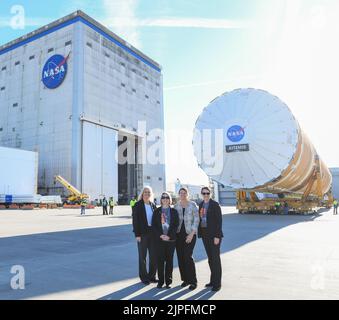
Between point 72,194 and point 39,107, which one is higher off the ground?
point 39,107

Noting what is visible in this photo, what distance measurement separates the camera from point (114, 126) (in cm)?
5366

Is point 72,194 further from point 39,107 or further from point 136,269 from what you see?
point 136,269

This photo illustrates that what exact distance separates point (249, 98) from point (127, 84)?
42855 millimetres

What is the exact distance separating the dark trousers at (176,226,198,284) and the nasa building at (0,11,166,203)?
42837mm

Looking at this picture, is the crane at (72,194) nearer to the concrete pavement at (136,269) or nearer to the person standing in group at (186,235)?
the concrete pavement at (136,269)

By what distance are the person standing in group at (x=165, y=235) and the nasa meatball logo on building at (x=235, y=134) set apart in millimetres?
13011

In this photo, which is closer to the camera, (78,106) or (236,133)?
(236,133)

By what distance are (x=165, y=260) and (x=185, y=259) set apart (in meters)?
0.35

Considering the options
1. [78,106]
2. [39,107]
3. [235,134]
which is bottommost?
[235,134]

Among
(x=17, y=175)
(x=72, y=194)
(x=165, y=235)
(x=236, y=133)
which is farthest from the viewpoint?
(x=72, y=194)

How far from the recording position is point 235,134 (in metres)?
18.0

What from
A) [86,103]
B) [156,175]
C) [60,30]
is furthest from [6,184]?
[156,175]

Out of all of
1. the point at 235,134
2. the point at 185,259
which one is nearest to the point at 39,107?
the point at 235,134
